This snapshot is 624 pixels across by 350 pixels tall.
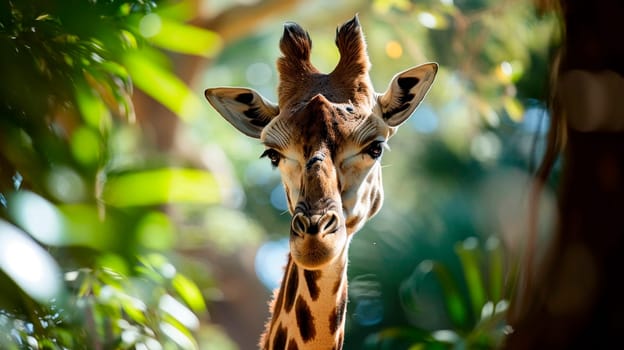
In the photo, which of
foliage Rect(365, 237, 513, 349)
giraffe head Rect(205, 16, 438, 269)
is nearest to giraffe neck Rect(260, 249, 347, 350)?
giraffe head Rect(205, 16, 438, 269)

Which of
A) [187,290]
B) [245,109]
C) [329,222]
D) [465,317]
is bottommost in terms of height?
[465,317]

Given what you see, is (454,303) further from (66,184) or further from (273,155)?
(66,184)

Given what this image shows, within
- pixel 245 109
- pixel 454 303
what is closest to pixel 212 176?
pixel 245 109

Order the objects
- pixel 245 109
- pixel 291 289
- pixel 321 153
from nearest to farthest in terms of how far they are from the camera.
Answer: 1. pixel 321 153
2. pixel 291 289
3. pixel 245 109

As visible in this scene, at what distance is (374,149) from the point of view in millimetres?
3346

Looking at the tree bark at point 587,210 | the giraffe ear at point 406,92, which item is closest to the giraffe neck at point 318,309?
the giraffe ear at point 406,92

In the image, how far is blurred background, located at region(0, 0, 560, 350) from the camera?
195cm

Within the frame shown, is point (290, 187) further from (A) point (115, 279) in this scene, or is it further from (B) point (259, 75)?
(B) point (259, 75)

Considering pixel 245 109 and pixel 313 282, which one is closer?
pixel 313 282

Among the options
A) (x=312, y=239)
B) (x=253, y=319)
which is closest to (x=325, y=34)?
(x=253, y=319)

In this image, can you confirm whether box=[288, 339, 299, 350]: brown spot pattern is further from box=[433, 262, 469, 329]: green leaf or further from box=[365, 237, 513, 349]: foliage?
box=[433, 262, 469, 329]: green leaf

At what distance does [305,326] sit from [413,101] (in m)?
0.96

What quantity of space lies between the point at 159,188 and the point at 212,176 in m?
0.46

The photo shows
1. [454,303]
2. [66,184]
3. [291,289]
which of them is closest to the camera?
[66,184]
